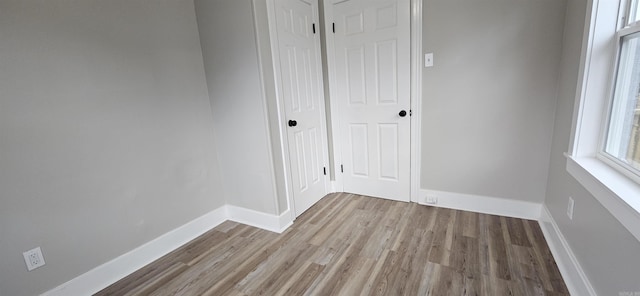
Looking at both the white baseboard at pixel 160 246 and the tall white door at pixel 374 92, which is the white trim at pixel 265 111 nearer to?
the white baseboard at pixel 160 246

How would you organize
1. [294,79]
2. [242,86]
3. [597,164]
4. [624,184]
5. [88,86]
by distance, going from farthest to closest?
1. [294,79]
2. [242,86]
3. [88,86]
4. [597,164]
5. [624,184]

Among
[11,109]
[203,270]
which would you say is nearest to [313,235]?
[203,270]

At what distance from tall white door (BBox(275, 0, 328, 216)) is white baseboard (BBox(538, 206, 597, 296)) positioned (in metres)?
1.86

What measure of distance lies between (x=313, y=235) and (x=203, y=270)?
32.7 inches

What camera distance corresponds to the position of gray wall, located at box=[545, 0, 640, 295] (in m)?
1.01

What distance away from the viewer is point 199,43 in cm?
222

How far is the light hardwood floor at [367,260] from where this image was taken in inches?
60.7

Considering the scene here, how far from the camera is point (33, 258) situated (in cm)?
146

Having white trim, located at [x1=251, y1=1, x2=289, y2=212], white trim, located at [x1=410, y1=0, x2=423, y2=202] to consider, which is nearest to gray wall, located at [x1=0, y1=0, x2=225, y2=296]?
white trim, located at [x1=251, y1=1, x2=289, y2=212]

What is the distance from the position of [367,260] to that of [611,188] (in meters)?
1.27

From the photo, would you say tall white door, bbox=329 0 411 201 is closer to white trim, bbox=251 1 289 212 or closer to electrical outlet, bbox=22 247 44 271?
white trim, bbox=251 1 289 212

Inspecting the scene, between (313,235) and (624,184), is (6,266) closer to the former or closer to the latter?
(313,235)

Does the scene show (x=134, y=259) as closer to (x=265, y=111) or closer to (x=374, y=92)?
(x=265, y=111)

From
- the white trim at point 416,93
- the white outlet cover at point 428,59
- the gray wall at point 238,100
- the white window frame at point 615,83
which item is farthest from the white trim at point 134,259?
the white window frame at point 615,83
